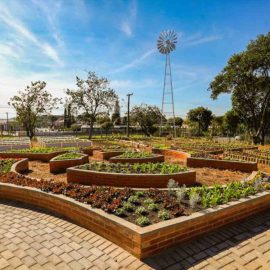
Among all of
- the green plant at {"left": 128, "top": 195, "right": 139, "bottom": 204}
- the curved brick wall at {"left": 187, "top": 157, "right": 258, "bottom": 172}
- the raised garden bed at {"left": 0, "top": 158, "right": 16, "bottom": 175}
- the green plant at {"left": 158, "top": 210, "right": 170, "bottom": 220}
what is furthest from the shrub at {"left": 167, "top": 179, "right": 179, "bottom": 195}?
the raised garden bed at {"left": 0, "top": 158, "right": 16, "bottom": 175}

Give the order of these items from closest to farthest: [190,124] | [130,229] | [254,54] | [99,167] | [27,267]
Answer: [27,267] → [130,229] → [99,167] → [254,54] → [190,124]

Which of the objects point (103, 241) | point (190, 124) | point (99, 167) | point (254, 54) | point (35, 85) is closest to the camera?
point (103, 241)

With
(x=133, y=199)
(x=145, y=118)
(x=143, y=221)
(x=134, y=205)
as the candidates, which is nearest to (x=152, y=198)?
(x=133, y=199)

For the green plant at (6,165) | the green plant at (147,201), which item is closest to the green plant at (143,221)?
the green plant at (147,201)

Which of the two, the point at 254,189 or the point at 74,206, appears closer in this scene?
the point at 74,206

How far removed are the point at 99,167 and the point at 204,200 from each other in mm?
5139

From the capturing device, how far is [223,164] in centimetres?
1305

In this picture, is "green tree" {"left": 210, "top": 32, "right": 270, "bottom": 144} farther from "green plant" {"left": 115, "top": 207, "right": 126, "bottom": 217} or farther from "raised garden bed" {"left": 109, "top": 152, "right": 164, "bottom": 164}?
"green plant" {"left": 115, "top": 207, "right": 126, "bottom": 217}

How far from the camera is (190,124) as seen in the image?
53188 mm

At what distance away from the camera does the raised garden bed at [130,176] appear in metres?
9.23

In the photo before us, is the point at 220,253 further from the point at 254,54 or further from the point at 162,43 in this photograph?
the point at 162,43

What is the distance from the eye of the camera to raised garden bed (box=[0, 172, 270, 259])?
15.7 ft

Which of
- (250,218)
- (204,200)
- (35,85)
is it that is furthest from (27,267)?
(35,85)

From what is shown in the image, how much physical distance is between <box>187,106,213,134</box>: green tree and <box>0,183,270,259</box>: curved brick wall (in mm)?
48964
